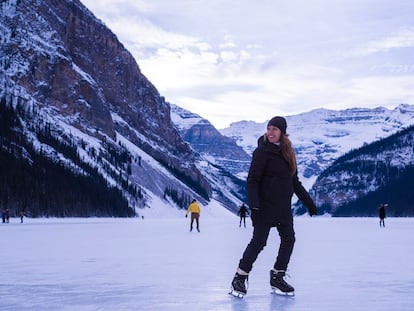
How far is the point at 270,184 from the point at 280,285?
1.45m

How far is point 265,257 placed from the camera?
601 inches

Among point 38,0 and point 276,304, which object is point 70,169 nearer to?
point 38,0

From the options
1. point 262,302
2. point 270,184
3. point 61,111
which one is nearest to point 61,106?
point 61,111

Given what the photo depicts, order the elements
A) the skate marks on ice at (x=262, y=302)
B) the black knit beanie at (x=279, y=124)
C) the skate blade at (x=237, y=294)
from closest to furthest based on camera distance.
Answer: the skate marks on ice at (x=262, y=302) < the skate blade at (x=237, y=294) < the black knit beanie at (x=279, y=124)

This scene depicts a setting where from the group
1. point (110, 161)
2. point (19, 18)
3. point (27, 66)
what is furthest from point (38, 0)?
Answer: point (110, 161)

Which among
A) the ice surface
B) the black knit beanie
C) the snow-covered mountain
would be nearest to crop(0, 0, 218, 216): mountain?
the snow-covered mountain

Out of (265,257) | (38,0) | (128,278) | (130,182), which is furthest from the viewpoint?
(38,0)

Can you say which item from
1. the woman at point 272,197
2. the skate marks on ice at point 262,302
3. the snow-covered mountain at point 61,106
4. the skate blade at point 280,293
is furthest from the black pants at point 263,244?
the snow-covered mountain at point 61,106

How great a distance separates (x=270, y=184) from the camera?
834 cm

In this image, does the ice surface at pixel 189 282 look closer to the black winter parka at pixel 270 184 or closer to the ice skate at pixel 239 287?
the ice skate at pixel 239 287

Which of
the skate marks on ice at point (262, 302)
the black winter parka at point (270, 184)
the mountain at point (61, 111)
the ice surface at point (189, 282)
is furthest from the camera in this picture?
the mountain at point (61, 111)

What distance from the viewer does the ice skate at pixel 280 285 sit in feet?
27.5

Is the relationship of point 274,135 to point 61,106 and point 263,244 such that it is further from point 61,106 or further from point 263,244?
point 61,106

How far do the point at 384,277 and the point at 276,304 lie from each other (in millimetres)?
3591
